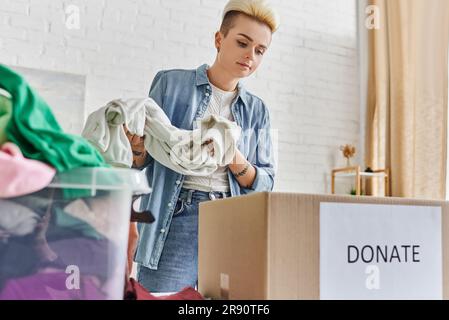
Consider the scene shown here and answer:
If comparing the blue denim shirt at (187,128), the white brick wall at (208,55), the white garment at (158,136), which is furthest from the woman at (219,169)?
the white brick wall at (208,55)

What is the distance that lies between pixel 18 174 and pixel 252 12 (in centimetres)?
114

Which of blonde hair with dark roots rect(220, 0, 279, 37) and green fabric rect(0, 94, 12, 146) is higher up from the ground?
blonde hair with dark roots rect(220, 0, 279, 37)

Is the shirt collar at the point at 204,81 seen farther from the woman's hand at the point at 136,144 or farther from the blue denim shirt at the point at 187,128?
the woman's hand at the point at 136,144

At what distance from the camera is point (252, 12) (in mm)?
1499

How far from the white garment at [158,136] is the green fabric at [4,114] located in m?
0.28

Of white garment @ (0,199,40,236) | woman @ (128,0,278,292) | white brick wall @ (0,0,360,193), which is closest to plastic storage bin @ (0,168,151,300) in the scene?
white garment @ (0,199,40,236)

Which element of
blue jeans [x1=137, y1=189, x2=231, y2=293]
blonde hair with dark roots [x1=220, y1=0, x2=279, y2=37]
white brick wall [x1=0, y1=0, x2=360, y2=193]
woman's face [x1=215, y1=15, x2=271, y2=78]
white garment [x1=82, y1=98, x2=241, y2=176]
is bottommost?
blue jeans [x1=137, y1=189, x2=231, y2=293]

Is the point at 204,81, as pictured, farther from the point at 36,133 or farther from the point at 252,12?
the point at 36,133

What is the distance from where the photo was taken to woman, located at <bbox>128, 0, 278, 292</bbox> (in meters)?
1.30

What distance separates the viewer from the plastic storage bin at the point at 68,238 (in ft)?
1.66

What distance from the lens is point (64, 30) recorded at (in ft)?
9.12

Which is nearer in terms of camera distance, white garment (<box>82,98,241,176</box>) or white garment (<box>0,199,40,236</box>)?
white garment (<box>0,199,40,236</box>)

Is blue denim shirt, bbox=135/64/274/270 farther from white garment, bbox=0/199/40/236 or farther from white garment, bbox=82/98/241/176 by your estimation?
white garment, bbox=0/199/40/236

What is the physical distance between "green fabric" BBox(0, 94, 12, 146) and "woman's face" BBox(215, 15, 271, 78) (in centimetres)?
105
